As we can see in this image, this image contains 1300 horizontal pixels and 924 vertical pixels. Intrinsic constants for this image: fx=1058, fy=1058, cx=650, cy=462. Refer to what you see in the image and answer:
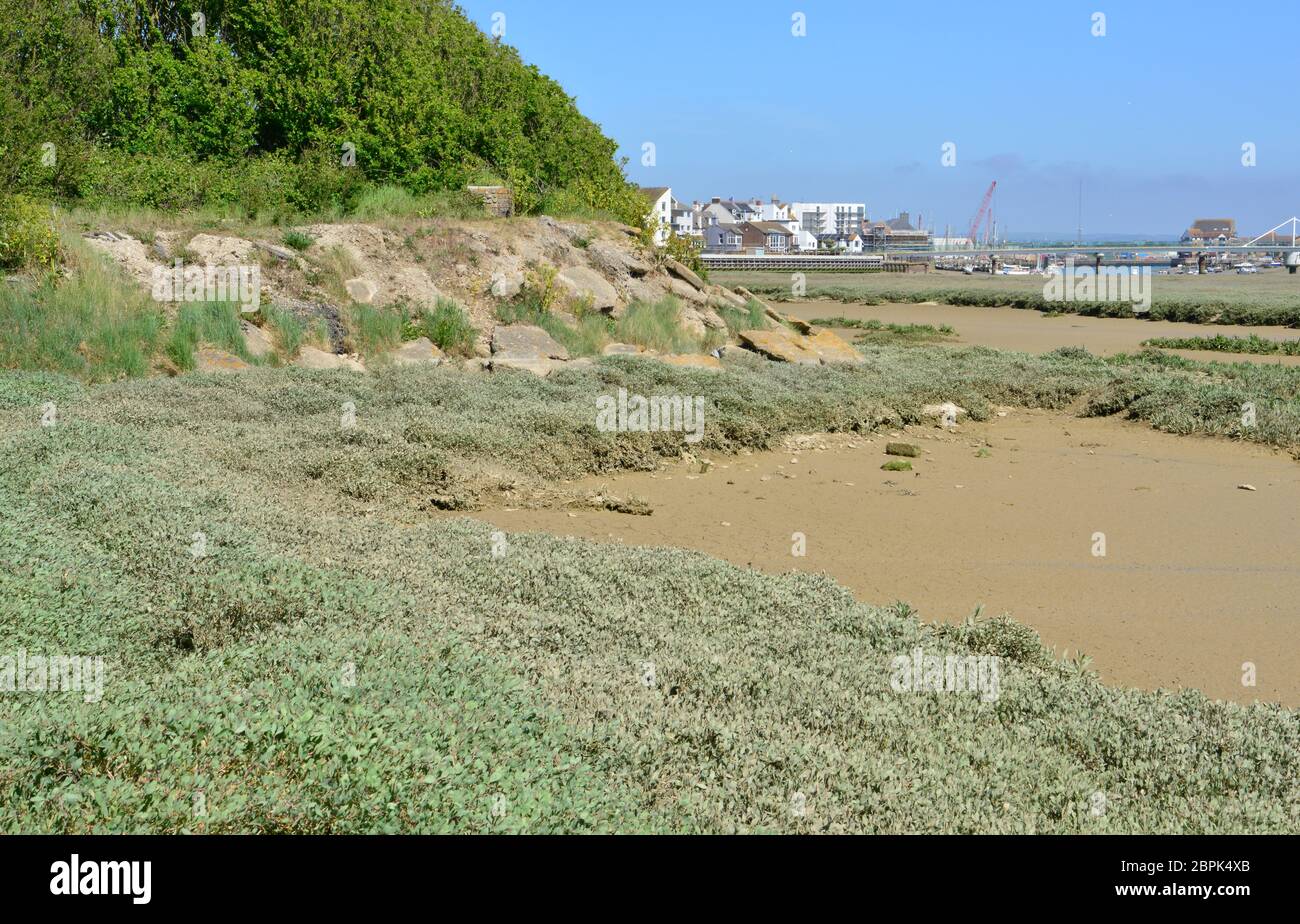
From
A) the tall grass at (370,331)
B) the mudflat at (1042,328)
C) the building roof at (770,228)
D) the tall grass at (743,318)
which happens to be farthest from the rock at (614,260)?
the building roof at (770,228)

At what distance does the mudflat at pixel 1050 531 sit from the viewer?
7.21 m

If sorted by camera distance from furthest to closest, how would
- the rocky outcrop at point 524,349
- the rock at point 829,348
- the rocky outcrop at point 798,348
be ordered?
the rock at point 829,348 < the rocky outcrop at point 798,348 < the rocky outcrop at point 524,349

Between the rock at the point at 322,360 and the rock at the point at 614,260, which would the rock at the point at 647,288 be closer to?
the rock at the point at 614,260

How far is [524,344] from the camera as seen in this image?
1708cm

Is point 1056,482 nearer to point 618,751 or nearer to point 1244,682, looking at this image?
point 1244,682

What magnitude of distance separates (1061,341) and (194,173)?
21999 millimetres

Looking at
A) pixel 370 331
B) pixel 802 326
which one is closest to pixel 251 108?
pixel 370 331

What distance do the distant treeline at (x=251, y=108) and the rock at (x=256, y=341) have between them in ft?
13.5

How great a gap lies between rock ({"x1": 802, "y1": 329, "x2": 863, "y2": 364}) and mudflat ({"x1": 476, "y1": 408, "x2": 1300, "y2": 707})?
16.8 ft

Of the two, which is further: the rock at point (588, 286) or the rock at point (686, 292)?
the rock at point (686, 292)

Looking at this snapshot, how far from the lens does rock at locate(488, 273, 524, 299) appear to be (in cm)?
1822

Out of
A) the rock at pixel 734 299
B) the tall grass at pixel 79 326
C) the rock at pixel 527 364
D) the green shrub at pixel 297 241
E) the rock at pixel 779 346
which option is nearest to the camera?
the tall grass at pixel 79 326

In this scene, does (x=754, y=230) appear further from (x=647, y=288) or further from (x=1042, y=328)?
(x=647, y=288)

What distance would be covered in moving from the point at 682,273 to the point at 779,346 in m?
4.39
